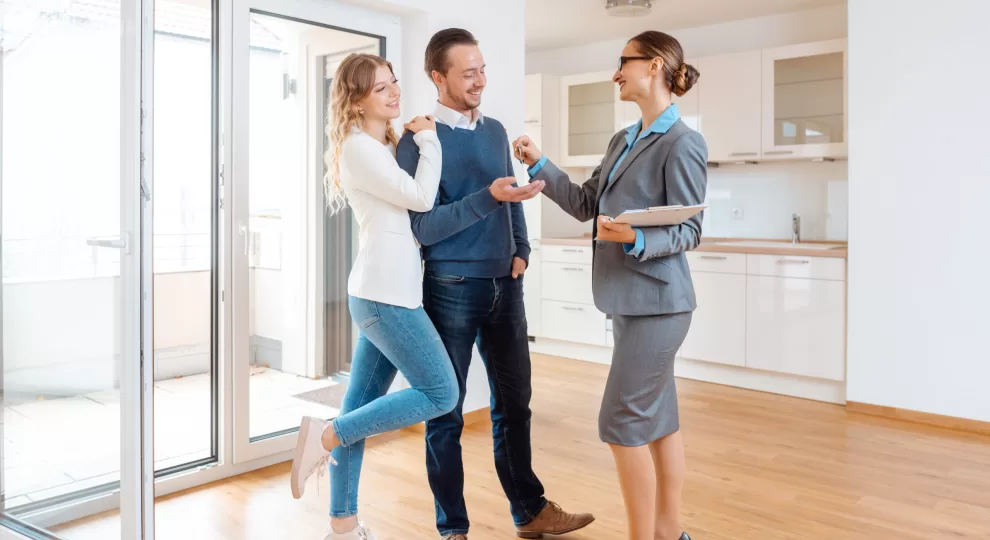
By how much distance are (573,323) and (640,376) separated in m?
3.58

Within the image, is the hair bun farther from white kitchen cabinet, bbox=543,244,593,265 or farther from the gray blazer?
white kitchen cabinet, bbox=543,244,593,265

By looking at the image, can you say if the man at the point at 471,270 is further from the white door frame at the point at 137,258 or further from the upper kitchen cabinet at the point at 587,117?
the upper kitchen cabinet at the point at 587,117

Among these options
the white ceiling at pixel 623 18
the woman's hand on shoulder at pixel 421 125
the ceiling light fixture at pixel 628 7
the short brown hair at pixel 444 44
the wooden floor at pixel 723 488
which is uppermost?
the white ceiling at pixel 623 18

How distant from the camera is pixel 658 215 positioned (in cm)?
194

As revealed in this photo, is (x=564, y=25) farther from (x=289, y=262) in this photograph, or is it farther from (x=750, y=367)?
(x=289, y=262)

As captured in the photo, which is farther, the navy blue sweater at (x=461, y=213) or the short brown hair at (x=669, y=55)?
the navy blue sweater at (x=461, y=213)

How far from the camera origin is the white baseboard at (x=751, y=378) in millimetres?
4508

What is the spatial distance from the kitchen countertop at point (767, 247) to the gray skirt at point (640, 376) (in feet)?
8.56

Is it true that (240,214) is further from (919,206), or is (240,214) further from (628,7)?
(919,206)

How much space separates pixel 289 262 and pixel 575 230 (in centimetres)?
329

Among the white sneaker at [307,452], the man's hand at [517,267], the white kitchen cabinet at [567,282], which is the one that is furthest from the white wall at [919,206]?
the white sneaker at [307,452]

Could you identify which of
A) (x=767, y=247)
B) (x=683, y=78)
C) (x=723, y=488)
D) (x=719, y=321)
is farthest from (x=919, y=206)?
(x=683, y=78)

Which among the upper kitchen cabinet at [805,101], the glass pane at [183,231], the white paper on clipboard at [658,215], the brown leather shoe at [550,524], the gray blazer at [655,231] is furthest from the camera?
the upper kitchen cabinet at [805,101]

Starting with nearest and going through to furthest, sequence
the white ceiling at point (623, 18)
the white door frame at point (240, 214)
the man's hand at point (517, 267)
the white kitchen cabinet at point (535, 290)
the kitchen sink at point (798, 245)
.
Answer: the man's hand at point (517, 267)
the white door frame at point (240, 214)
the kitchen sink at point (798, 245)
the white ceiling at point (623, 18)
the white kitchen cabinet at point (535, 290)
